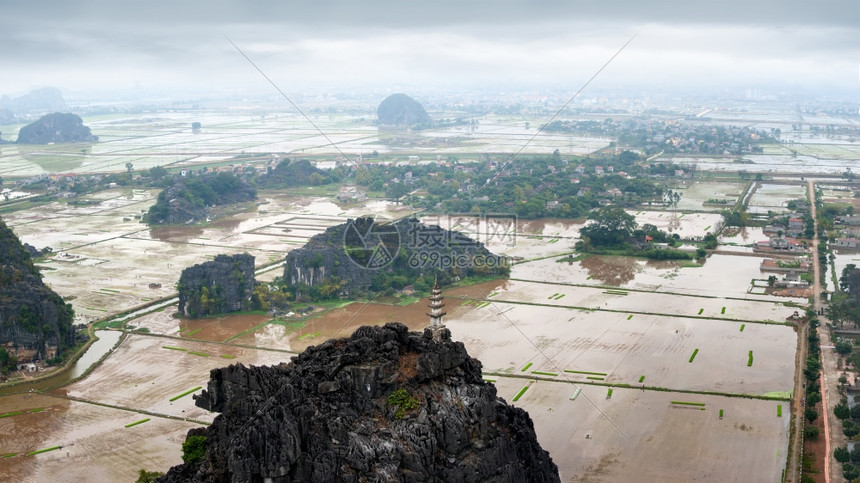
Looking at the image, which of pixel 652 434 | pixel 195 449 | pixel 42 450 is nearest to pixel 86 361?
pixel 42 450

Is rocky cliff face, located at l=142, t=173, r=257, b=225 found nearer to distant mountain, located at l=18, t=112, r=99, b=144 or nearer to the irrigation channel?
the irrigation channel

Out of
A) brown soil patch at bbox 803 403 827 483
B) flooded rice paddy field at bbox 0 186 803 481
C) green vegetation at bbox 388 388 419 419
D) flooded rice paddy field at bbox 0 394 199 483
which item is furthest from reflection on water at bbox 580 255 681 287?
green vegetation at bbox 388 388 419 419

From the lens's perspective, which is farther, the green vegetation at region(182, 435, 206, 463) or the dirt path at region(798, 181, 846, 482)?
the dirt path at region(798, 181, 846, 482)

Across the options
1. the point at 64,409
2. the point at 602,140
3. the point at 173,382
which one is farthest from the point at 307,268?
the point at 602,140

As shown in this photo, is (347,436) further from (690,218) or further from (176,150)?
(176,150)

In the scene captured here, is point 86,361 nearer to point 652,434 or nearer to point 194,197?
point 652,434

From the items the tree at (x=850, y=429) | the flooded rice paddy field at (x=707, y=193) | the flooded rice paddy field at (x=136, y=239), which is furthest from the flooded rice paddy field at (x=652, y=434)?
the flooded rice paddy field at (x=707, y=193)
